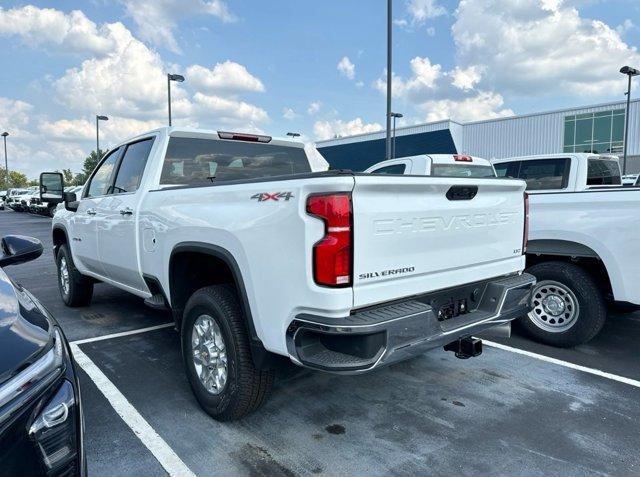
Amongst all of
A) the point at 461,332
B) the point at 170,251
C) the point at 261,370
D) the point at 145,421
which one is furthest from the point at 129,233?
the point at 461,332

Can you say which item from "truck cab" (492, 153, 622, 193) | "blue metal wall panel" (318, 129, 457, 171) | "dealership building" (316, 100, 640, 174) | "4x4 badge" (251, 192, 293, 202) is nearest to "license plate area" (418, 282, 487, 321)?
"4x4 badge" (251, 192, 293, 202)

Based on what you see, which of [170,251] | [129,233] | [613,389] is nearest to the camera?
[170,251]

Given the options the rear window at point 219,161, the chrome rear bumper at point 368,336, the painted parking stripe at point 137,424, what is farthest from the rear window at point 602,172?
the painted parking stripe at point 137,424

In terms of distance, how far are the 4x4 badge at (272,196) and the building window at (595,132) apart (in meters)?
43.5

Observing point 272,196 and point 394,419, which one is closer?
point 272,196

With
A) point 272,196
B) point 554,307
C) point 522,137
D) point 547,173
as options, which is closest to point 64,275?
point 272,196

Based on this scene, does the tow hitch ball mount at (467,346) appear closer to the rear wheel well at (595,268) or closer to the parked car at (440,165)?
the rear wheel well at (595,268)

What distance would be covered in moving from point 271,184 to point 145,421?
188 centimetres

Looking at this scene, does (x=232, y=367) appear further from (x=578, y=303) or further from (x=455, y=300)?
(x=578, y=303)

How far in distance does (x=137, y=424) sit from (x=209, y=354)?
0.67 m

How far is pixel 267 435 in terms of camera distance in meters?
3.15

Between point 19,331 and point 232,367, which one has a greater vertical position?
point 19,331

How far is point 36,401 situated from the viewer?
5.59 ft

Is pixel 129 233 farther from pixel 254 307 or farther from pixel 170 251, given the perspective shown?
pixel 254 307
